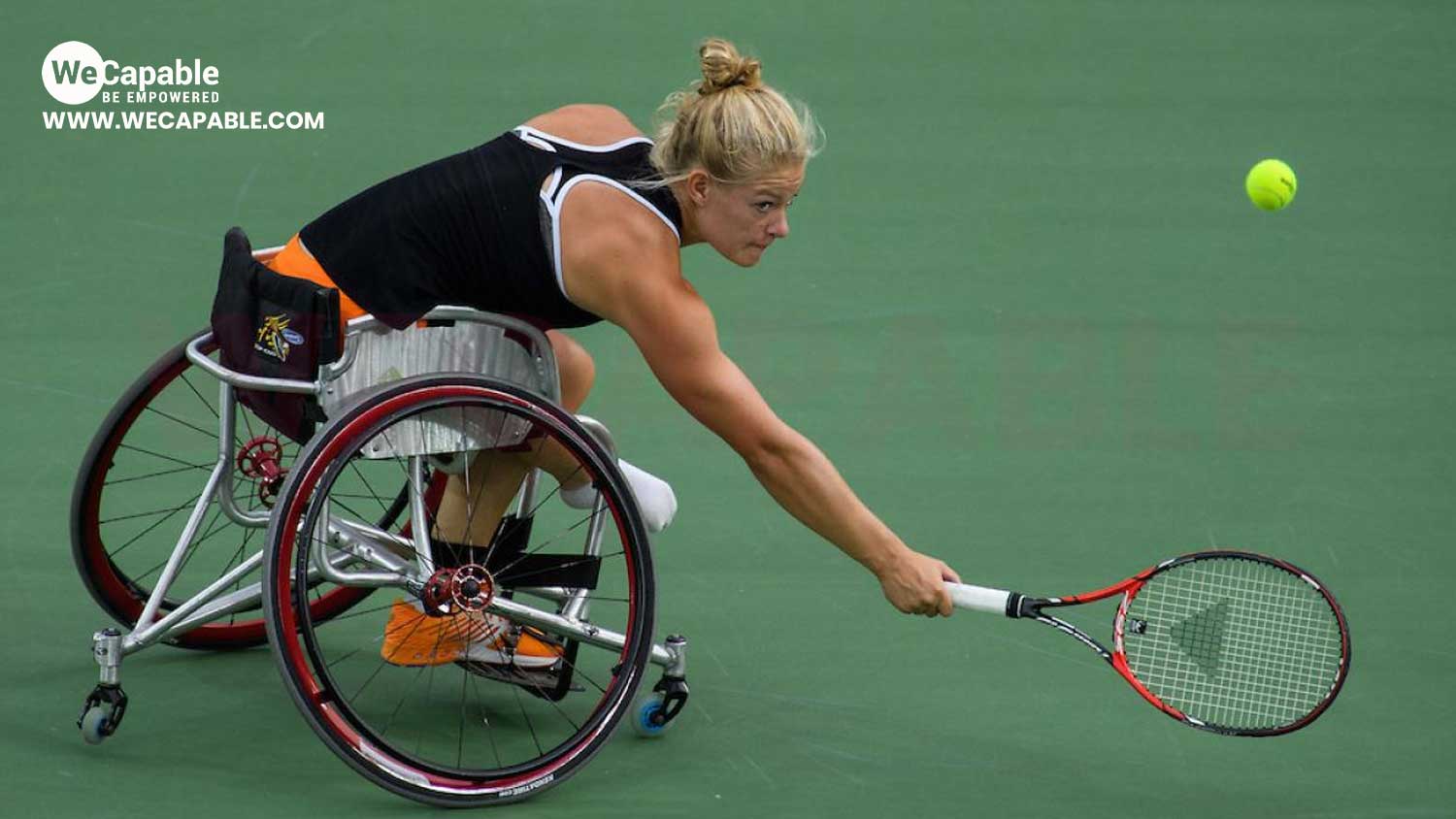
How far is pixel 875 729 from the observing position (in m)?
4.05

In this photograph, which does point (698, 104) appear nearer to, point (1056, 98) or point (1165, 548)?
point (1165, 548)

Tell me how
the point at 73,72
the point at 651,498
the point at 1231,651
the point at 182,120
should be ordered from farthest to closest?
the point at 73,72 → the point at 182,120 → the point at 651,498 → the point at 1231,651

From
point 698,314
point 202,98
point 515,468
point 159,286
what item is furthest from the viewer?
point 202,98

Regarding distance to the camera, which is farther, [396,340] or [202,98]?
[202,98]

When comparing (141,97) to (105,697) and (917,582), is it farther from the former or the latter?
(917,582)

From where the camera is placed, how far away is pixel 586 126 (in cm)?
385

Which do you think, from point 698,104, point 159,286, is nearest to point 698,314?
point 698,104

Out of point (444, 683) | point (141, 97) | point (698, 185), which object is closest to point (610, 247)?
point (698, 185)

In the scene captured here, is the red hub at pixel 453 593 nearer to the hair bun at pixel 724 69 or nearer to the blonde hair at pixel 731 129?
the blonde hair at pixel 731 129

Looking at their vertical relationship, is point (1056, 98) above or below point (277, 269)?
above

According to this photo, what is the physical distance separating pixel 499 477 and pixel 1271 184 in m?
2.65

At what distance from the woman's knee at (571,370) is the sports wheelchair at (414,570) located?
0.17 metres

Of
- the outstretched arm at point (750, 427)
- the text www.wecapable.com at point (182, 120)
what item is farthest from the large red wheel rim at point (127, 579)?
the text www.wecapable.com at point (182, 120)

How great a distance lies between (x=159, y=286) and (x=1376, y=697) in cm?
352
